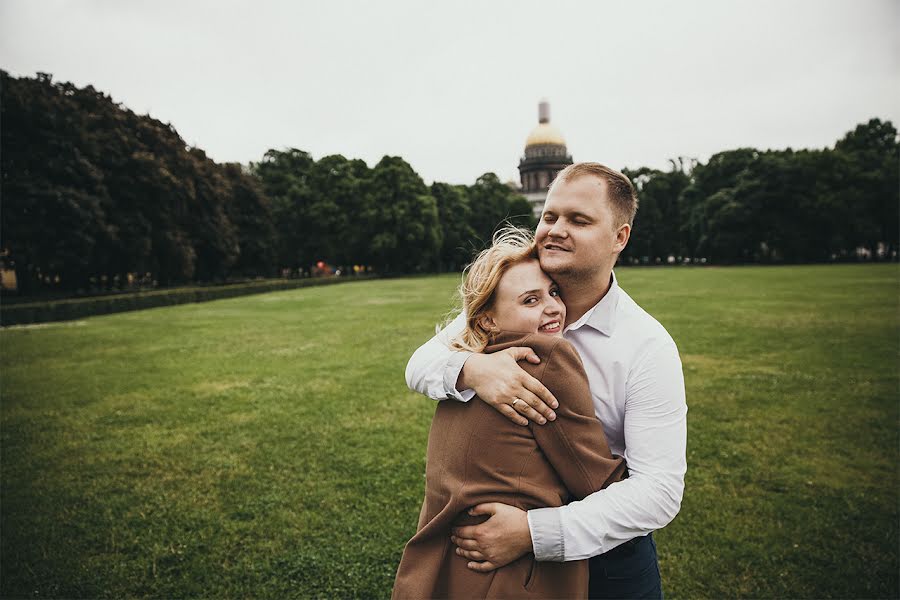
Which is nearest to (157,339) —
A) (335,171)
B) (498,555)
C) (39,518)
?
(39,518)

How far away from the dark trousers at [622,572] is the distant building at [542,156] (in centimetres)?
9321

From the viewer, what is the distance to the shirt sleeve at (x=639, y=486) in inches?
70.6

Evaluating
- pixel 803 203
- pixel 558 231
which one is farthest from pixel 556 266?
pixel 803 203

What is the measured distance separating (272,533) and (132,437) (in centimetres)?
375

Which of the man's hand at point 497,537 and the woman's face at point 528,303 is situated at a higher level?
the woman's face at point 528,303

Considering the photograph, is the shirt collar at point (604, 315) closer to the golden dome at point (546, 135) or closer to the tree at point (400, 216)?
the tree at point (400, 216)

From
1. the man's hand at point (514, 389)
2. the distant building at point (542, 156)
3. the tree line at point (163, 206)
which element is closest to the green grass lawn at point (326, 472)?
the man's hand at point (514, 389)

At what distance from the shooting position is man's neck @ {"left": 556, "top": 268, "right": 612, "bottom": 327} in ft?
7.34

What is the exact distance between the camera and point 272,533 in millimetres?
4691

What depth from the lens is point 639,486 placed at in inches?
73.0

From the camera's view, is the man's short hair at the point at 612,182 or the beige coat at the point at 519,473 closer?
the beige coat at the point at 519,473

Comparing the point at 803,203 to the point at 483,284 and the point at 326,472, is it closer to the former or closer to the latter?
the point at 326,472

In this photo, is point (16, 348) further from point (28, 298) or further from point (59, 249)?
point (28, 298)

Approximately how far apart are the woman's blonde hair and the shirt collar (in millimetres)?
362
